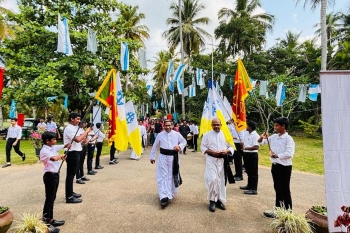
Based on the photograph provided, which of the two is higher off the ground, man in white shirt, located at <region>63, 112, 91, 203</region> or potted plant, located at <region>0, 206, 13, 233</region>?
man in white shirt, located at <region>63, 112, 91, 203</region>

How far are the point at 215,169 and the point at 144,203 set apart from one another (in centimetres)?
173

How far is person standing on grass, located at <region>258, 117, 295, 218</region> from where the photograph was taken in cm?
457

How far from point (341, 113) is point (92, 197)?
5253 mm

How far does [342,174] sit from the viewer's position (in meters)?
3.01

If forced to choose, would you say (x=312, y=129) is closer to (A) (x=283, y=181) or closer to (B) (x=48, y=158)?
(A) (x=283, y=181)

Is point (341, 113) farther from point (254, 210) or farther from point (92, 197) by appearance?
point (92, 197)

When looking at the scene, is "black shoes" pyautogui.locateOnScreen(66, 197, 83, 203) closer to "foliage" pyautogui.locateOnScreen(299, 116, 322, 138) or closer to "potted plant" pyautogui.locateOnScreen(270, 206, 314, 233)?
"potted plant" pyautogui.locateOnScreen(270, 206, 314, 233)

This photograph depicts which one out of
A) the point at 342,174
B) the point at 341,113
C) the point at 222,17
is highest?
the point at 222,17

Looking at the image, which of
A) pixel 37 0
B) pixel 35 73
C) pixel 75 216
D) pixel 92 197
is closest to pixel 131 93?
pixel 35 73

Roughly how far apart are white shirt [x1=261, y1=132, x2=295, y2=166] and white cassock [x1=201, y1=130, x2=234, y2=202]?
95 centimetres

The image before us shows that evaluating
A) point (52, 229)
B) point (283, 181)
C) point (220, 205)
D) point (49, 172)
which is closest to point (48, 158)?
point (49, 172)

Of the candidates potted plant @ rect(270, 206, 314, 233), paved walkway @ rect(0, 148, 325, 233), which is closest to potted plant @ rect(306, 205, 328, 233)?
potted plant @ rect(270, 206, 314, 233)

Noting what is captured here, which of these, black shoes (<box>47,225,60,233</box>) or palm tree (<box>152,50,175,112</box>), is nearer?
black shoes (<box>47,225,60,233</box>)

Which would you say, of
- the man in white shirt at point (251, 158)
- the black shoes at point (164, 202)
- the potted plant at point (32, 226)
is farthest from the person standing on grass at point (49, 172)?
the man in white shirt at point (251, 158)
